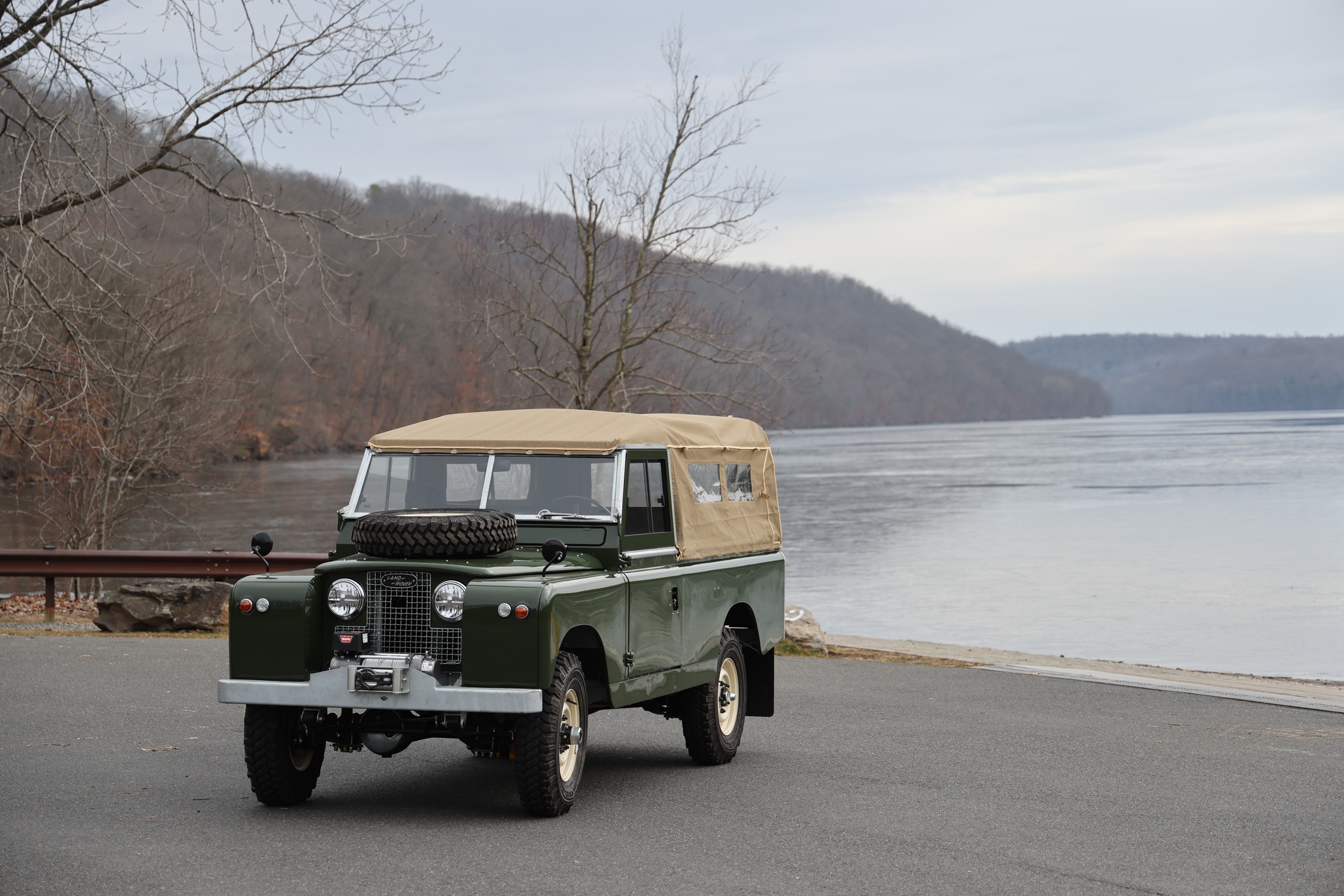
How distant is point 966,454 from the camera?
354ft

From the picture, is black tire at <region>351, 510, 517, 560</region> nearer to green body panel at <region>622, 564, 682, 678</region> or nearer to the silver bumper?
the silver bumper

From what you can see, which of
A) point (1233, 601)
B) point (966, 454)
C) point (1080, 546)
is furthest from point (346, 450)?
point (1233, 601)

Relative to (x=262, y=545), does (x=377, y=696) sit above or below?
below

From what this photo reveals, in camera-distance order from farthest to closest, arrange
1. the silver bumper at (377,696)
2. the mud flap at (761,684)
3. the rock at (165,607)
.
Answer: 1. the rock at (165,607)
2. the mud flap at (761,684)
3. the silver bumper at (377,696)

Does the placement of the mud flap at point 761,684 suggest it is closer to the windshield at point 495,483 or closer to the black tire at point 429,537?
the windshield at point 495,483

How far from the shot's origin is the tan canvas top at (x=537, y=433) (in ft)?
26.7

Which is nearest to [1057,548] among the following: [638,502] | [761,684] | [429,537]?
[761,684]

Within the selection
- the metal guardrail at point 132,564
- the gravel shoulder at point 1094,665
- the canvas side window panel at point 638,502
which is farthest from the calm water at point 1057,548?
the canvas side window panel at point 638,502

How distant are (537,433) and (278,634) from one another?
6.73 feet

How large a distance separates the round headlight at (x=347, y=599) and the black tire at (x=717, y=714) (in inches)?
101

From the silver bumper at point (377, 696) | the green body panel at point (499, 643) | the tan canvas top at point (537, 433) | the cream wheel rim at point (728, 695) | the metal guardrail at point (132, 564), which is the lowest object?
the cream wheel rim at point (728, 695)

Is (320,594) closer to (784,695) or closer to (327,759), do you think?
(327,759)

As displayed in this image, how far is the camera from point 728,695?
933 cm

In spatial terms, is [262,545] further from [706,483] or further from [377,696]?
[706,483]
